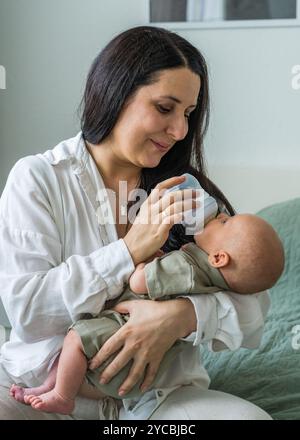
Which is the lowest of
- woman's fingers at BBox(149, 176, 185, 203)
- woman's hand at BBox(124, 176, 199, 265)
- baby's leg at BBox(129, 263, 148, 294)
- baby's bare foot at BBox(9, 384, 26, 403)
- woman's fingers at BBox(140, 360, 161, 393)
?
baby's bare foot at BBox(9, 384, 26, 403)

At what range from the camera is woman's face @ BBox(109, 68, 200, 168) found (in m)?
1.16

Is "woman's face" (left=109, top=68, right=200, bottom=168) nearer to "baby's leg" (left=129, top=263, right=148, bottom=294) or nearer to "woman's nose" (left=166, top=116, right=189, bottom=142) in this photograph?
"woman's nose" (left=166, top=116, right=189, bottom=142)

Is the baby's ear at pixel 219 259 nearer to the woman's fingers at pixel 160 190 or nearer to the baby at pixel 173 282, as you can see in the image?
the baby at pixel 173 282

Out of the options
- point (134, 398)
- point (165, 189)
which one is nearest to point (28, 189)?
point (165, 189)

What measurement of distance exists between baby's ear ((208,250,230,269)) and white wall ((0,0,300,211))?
93 cm

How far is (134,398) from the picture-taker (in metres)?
1.15

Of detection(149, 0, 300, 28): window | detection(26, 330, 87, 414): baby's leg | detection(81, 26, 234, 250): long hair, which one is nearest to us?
detection(26, 330, 87, 414): baby's leg

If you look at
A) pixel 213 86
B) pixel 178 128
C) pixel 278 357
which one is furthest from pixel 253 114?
pixel 178 128

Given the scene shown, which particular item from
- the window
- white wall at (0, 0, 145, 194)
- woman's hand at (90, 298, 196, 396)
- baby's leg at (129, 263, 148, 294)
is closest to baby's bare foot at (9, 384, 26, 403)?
woman's hand at (90, 298, 196, 396)

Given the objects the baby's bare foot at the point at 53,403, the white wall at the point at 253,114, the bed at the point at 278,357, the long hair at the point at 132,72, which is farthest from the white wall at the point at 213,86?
the baby's bare foot at the point at 53,403

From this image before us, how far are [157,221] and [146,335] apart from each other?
184mm

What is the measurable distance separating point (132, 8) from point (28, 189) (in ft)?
3.23

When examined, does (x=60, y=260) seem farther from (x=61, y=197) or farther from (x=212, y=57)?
(x=212, y=57)

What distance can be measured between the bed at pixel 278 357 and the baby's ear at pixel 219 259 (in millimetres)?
409
